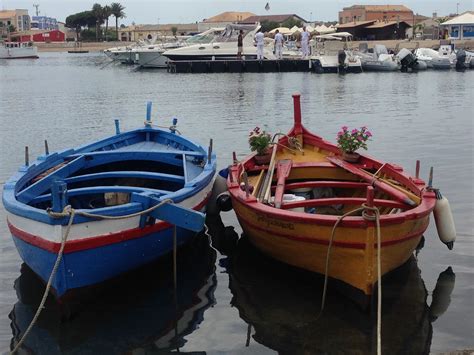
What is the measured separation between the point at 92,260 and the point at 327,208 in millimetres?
4124

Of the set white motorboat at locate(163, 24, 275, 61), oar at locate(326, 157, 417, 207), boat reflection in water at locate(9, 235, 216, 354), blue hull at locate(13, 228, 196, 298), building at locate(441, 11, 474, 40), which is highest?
building at locate(441, 11, 474, 40)

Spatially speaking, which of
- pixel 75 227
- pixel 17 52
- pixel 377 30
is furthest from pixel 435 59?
pixel 17 52

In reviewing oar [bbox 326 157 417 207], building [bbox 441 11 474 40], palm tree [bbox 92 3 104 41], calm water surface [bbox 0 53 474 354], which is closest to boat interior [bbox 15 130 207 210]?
calm water surface [bbox 0 53 474 354]

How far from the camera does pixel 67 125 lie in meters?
25.7

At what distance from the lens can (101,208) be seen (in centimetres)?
813

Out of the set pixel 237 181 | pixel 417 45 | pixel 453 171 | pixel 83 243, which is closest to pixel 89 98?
pixel 453 171

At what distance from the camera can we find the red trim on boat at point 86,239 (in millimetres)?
7520

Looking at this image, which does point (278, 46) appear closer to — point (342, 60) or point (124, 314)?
point (342, 60)

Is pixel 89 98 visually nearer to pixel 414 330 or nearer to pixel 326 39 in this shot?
pixel 414 330

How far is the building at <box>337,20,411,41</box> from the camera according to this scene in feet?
308

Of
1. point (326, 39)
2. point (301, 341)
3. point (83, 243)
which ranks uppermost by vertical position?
point (326, 39)

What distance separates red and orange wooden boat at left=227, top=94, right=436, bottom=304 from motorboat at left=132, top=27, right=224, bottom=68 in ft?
164

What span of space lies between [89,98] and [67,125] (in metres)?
11.3

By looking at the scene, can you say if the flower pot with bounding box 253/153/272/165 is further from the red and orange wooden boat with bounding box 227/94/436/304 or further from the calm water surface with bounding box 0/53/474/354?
the calm water surface with bounding box 0/53/474/354
